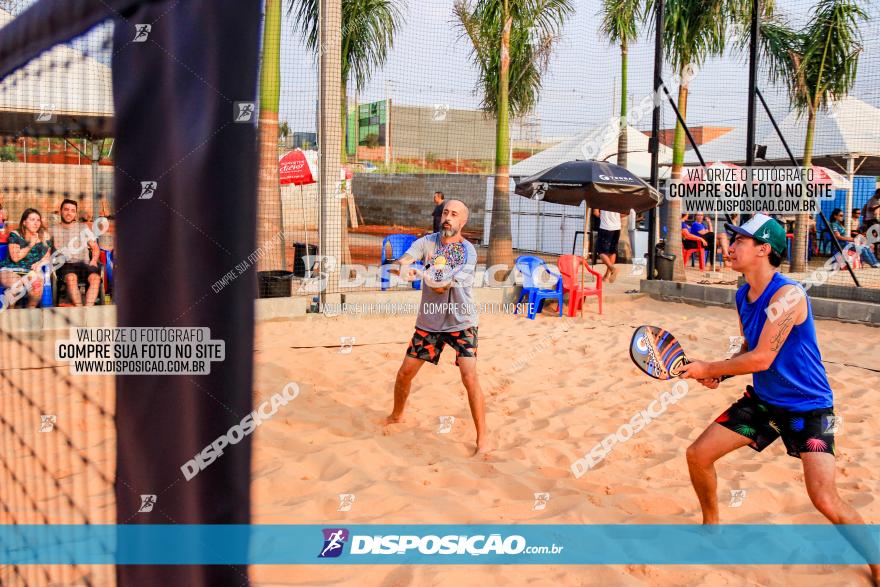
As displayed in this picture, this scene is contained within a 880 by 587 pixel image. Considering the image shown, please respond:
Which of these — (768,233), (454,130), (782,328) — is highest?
(454,130)

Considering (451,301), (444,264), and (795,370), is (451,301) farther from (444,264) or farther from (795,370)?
(795,370)

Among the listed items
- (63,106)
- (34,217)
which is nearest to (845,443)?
(63,106)

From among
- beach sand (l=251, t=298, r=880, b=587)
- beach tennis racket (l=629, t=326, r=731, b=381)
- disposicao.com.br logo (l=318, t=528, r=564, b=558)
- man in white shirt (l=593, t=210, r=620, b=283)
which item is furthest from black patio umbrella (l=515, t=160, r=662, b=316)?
disposicao.com.br logo (l=318, t=528, r=564, b=558)

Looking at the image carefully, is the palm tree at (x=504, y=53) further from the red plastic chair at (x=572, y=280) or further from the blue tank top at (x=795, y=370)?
the blue tank top at (x=795, y=370)

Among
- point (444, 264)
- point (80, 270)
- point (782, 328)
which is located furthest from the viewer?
point (80, 270)

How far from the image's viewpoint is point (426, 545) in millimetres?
3441

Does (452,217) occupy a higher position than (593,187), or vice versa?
(593,187)

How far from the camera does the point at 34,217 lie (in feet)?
19.1

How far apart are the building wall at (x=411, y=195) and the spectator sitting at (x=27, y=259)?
14598 millimetres

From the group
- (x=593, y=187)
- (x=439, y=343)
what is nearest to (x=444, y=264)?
(x=439, y=343)

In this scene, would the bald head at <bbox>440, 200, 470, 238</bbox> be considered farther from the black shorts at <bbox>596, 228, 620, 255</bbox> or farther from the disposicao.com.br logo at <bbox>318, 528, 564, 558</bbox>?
the black shorts at <bbox>596, 228, 620, 255</bbox>

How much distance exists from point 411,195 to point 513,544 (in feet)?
69.0

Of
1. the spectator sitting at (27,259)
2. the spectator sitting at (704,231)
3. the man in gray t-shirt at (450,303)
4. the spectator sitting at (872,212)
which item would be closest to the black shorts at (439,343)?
the man in gray t-shirt at (450,303)

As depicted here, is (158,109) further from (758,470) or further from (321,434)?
(758,470)
